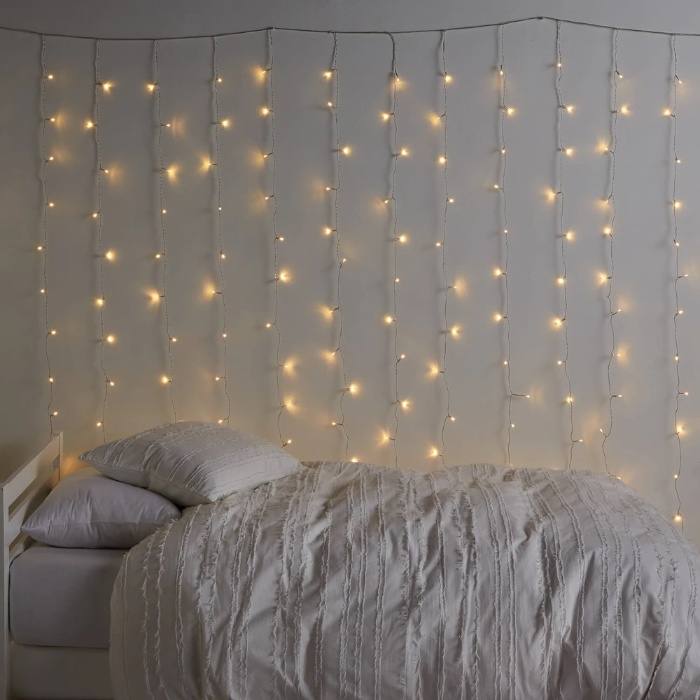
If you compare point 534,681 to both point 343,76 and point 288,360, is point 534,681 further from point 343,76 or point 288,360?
point 343,76

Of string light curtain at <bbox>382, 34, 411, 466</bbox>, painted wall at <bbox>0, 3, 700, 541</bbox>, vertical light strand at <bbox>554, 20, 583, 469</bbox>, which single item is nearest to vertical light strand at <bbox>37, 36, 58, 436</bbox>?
painted wall at <bbox>0, 3, 700, 541</bbox>

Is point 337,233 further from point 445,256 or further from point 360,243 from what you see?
point 445,256

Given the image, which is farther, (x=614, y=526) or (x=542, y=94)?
(x=542, y=94)

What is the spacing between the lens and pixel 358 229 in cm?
291

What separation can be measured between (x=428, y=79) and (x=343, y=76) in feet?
1.10

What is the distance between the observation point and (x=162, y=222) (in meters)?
2.91

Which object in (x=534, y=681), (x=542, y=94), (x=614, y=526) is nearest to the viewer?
(x=534, y=681)

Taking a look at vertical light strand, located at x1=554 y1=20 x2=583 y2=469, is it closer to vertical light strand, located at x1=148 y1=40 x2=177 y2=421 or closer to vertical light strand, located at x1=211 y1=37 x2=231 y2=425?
vertical light strand, located at x1=211 y1=37 x2=231 y2=425

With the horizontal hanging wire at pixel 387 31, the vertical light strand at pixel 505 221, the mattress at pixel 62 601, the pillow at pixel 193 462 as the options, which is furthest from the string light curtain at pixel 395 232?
the mattress at pixel 62 601

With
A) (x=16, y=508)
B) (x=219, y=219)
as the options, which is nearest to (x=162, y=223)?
(x=219, y=219)

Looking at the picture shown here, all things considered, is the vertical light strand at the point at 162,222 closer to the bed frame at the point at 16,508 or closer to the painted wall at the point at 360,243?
the painted wall at the point at 360,243

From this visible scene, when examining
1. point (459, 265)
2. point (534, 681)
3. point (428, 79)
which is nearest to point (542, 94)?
point (428, 79)

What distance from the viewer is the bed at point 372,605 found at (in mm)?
1833

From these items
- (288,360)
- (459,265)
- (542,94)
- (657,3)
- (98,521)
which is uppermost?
(657,3)
